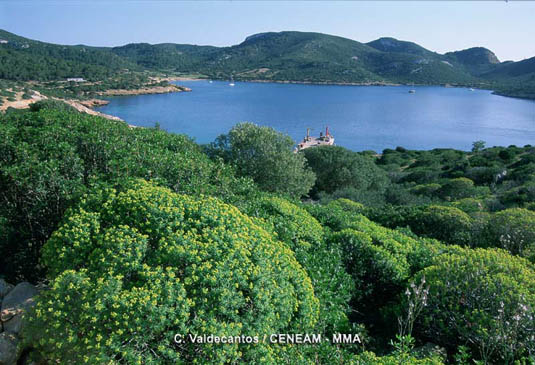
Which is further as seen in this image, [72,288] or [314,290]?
[314,290]

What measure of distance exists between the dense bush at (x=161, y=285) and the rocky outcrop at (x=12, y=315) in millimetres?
751

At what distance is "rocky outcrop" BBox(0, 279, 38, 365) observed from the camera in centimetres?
541

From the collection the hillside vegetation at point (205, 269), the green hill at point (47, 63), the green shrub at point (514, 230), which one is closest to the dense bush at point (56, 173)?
the hillside vegetation at point (205, 269)

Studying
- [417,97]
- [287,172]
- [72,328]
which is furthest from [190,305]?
[417,97]

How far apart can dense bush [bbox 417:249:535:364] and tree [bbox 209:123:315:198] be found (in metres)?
12.1

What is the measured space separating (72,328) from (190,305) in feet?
4.82

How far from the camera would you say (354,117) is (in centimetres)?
10319

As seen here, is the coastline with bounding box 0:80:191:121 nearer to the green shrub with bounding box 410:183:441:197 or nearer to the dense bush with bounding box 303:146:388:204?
the dense bush with bounding box 303:146:388:204

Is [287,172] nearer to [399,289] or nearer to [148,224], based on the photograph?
[399,289]

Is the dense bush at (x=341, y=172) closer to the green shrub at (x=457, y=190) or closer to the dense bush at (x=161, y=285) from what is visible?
the green shrub at (x=457, y=190)

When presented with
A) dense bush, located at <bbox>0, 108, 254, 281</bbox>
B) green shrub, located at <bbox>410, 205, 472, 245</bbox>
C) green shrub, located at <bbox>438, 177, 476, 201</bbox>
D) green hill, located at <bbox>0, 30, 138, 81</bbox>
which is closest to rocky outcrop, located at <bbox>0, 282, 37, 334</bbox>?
dense bush, located at <bbox>0, 108, 254, 281</bbox>

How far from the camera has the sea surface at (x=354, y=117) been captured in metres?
77.3

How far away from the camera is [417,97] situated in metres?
162

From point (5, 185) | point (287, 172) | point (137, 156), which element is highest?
point (137, 156)
